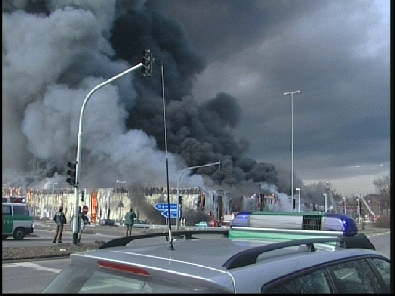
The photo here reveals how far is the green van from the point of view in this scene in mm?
20344

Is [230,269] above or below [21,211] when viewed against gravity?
above

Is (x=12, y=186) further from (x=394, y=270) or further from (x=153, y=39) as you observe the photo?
(x=394, y=270)

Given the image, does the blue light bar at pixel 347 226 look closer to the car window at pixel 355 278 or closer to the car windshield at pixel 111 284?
the car window at pixel 355 278

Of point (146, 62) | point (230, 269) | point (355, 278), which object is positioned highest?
point (146, 62)

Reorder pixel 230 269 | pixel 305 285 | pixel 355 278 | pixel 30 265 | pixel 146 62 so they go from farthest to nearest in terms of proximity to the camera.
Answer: pixel 146 62
pixel 30 265
pixel 355 278
pixel 305 285
pixel 230 269

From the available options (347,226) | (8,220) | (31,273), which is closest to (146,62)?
(31,273)

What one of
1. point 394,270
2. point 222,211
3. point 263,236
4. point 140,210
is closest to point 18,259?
point 263,236

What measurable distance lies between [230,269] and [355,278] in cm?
87

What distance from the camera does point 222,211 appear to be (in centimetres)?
5328

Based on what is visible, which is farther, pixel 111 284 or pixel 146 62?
pixel 146 62

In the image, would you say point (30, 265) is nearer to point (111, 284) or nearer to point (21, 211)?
point (111, 284)

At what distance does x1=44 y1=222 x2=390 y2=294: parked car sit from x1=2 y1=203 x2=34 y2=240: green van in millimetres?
19792

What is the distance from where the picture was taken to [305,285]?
1.92 m

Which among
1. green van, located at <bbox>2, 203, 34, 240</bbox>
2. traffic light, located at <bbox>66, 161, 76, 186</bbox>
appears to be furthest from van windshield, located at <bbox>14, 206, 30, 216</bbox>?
traffic light, located at <bbox>66, 161, 76, 186</bbox>
